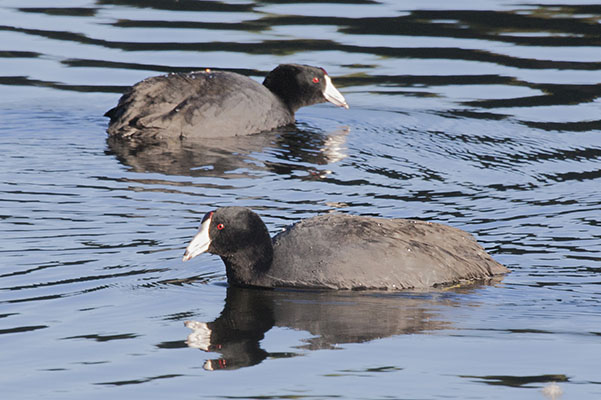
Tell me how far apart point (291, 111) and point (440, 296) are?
23.1ft

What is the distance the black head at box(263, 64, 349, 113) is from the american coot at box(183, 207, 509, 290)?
6314mm

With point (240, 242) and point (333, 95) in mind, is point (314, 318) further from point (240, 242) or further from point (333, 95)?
point (333, 95)

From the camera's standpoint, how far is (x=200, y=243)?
8945mm

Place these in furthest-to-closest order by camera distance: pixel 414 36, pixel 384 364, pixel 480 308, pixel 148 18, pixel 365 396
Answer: pixel 148 18 → pixel 414 36 → pixel 480 308 → pixel 384 364 → pixel 365 396

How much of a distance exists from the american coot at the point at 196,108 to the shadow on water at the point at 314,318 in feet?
16.7

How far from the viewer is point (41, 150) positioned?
13094mm

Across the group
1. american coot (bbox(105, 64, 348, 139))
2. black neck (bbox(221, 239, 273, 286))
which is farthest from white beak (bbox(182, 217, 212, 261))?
american coot (bbox(105, 64, 348, 139))

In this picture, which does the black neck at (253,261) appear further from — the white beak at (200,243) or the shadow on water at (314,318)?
the white beak at (200,243)

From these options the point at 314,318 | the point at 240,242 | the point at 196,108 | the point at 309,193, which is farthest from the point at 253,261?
the point at 196,108

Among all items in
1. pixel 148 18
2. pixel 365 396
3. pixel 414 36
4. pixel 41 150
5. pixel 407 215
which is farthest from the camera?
pixel 148 18

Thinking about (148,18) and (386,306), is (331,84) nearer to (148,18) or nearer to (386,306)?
(148,18)

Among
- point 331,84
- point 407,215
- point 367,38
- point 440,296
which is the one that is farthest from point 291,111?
point 440,296

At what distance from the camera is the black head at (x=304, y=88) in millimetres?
15367

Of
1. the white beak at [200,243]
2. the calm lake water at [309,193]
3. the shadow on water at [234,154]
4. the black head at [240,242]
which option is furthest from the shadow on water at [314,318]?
the shadow on water at [234,154]
